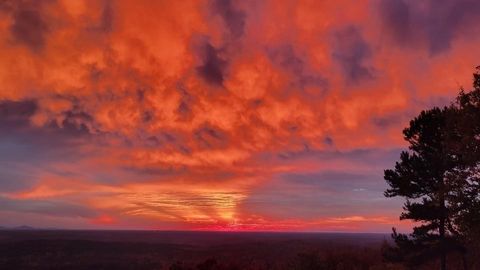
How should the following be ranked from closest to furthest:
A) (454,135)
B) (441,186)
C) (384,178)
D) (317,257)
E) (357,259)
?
(454,135) → (441,186) → (384,178) → (317,257) → (357,259)

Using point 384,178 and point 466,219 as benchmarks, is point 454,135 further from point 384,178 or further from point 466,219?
point 384,178

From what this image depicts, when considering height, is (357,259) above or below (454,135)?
below

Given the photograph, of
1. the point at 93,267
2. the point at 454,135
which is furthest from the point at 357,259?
the point at 93,267

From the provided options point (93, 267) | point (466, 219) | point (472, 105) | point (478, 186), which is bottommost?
point (93, 267)

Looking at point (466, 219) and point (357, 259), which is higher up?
point (466, 219)

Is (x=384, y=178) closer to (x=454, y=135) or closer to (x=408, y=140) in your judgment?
(x=408, y=140)

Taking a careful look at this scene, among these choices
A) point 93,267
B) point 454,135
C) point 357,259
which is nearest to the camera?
point 454,135

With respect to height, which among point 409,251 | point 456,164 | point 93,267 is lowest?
point 93,267

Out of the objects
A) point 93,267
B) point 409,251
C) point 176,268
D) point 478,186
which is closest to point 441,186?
point 478,186

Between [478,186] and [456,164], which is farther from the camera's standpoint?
[456,164]
